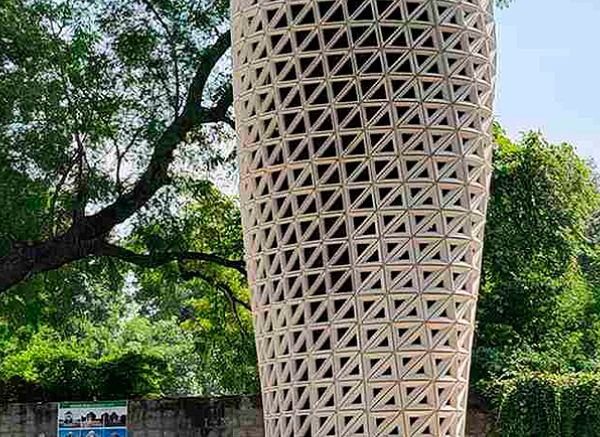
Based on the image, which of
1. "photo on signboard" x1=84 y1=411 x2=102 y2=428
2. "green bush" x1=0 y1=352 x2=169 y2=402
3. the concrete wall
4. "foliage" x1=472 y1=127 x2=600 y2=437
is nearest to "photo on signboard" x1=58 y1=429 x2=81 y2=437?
"photo on signboard" x1=84 y1=411 x2=102 y2=428

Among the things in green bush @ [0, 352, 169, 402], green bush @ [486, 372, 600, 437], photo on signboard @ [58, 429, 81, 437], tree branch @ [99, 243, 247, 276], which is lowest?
green bush @ [486, 372, 600, 437]

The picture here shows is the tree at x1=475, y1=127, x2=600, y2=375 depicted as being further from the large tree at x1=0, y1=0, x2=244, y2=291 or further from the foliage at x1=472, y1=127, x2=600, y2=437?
the large tree at x1=0, y1=0, x2=244, y2=291

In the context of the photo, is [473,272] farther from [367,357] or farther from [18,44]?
[18,44]

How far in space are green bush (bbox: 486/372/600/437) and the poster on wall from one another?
472 cm

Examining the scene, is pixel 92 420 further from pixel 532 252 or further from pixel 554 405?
pixel 532 252

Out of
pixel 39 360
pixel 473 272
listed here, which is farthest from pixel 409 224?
pixel 39 360

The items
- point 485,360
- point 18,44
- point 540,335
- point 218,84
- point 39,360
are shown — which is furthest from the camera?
point 39,360

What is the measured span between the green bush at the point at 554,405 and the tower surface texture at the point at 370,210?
550cm

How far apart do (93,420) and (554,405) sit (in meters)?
5.59

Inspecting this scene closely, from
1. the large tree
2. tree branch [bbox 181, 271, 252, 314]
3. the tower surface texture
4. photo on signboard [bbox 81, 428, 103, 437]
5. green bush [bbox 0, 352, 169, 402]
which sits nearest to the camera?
the tower surface texture

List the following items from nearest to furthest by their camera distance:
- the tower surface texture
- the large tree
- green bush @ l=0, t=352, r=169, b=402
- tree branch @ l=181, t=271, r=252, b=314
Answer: the tower surface texture → the large tree → tree branch @ l=181, t=271, r=252, b=314 → green bush @ l=0, t=352, r=169, b=402

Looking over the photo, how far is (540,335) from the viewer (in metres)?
14.7

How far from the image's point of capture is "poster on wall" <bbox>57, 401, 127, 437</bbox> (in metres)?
13.7

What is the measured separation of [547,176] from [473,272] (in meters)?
7.46
